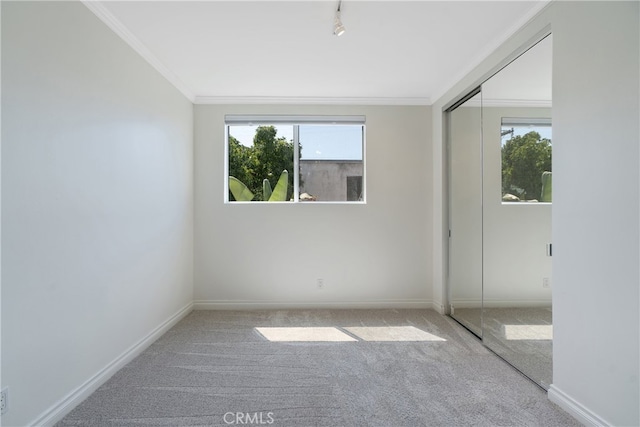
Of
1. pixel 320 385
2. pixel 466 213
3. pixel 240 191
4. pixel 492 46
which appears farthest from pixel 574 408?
pixel 240 191

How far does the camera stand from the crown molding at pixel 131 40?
2146mm

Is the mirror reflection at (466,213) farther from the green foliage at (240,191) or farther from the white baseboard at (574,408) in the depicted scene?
the green foliage at (240,191)

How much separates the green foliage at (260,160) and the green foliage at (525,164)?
2328 mm

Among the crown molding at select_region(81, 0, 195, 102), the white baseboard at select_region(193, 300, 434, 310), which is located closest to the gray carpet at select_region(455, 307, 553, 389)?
the white baseboard at select_region(193, 300, 434, 310)

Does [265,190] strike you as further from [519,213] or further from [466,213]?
[519,213]

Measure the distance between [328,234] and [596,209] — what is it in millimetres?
2635

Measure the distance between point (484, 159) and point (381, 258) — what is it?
1619mm

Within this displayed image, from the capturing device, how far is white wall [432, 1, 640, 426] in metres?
1.56

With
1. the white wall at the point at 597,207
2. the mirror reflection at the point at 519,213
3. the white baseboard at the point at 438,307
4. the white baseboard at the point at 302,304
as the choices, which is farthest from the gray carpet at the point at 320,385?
the white baseboard at the point at 302,304

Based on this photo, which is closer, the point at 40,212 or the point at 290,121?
the point at 40,212

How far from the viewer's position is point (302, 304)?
3.99 metres

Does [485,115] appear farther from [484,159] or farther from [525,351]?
[525,351]

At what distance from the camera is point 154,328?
299cm

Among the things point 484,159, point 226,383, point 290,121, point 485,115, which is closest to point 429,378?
point 226,383
